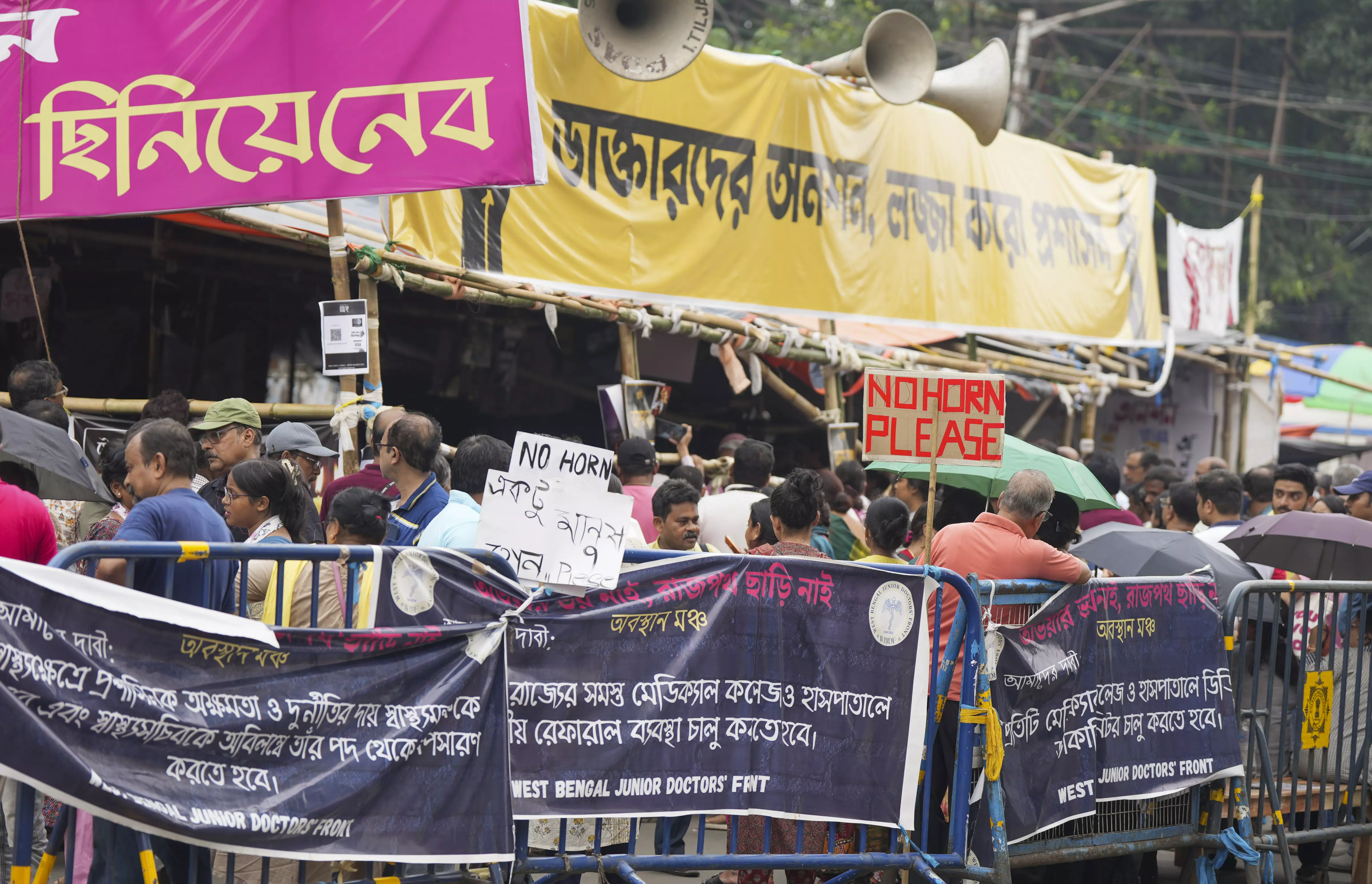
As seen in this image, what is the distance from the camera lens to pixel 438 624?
4230 mm

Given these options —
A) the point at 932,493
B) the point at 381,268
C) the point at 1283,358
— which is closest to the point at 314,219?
the point at 381,268

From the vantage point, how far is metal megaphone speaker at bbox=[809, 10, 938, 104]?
10227 millimetres

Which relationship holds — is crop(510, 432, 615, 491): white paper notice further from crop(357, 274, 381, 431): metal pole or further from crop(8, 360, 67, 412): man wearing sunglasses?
crop(8, 360, 67, 412): man wearing sunglasses

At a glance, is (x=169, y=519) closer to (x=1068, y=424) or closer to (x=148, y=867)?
(x=148, y=867)

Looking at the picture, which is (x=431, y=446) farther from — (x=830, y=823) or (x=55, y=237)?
(x=55, y=237)

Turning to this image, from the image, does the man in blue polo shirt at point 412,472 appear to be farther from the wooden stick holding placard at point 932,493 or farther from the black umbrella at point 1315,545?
the black umbrella at point 1315,545

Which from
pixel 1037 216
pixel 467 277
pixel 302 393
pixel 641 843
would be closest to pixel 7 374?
pixel 302 393

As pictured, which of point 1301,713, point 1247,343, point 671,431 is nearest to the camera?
point 1301,713

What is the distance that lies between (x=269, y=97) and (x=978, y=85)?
6265mm

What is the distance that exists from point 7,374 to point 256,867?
19.8ft

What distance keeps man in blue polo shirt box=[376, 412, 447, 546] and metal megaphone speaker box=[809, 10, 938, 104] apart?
5.67 metres

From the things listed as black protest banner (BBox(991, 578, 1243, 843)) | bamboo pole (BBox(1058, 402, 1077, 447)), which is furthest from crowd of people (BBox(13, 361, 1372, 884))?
bamboo pole (BBox(1058, 402, 1077, 447))

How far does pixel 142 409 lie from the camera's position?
24.7 ft

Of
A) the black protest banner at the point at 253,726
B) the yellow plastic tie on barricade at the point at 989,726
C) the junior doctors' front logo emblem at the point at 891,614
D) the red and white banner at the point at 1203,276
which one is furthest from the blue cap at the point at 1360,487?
the red and white banner at the point at 1203,276
